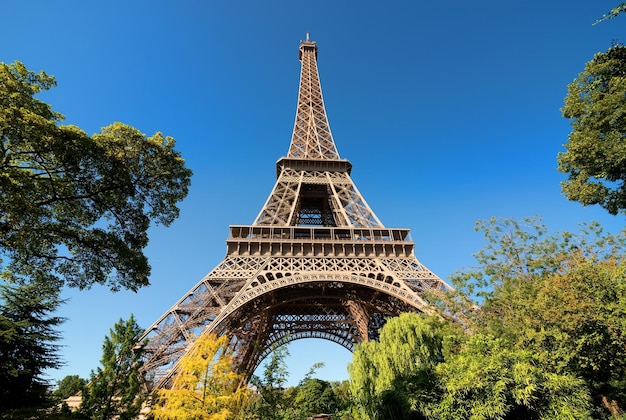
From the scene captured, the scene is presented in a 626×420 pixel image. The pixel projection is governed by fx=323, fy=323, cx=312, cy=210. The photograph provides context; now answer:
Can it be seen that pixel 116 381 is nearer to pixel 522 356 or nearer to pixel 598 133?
pixel 522 356

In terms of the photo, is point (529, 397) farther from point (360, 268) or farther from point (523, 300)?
point (360, 268)

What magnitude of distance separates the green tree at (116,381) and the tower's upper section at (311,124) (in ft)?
68.7

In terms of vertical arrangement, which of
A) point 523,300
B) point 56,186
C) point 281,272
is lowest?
point 523,300

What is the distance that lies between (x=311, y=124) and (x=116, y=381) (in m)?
28.6

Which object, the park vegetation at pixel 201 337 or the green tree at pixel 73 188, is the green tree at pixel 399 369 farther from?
the green tree at pixel 73 188

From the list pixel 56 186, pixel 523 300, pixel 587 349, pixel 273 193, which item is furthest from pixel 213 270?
pixel 587 349

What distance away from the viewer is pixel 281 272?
19.3 metres

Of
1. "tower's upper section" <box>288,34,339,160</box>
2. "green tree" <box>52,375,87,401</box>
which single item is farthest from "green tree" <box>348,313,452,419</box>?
"tower's upper section" <box>288,34,339,160</box>

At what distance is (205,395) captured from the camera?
855cm

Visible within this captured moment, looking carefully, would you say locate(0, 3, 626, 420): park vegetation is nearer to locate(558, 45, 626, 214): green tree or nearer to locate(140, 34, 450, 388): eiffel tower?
locate(558, 45, 626, 214): green tree

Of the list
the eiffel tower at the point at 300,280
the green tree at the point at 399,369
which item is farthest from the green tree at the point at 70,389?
the green tree at the point at 399,369

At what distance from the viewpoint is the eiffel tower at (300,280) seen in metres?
17.0

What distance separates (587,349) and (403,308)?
10155mm

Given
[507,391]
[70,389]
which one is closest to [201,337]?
[507,391]
